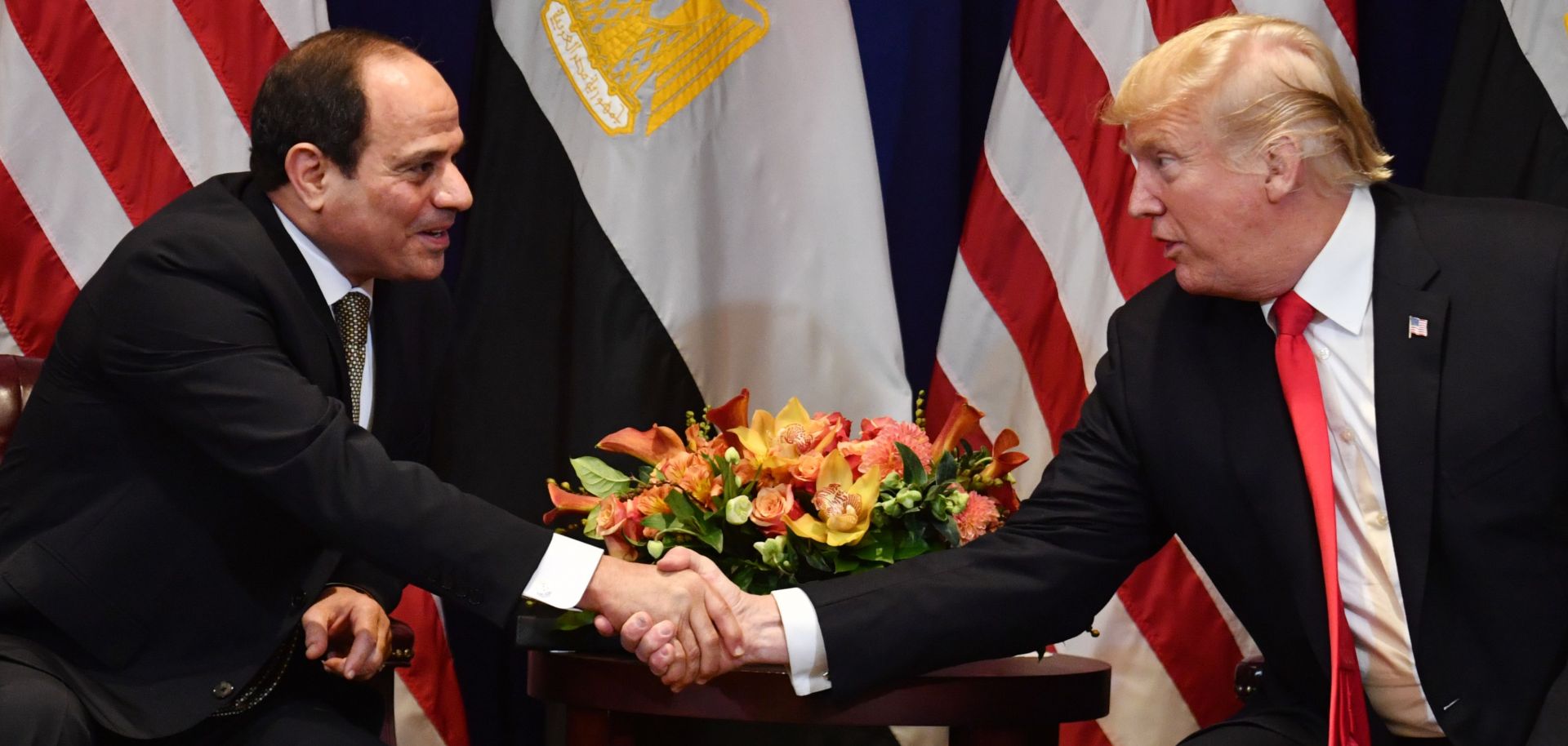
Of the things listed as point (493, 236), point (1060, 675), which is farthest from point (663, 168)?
point (1060, 675)

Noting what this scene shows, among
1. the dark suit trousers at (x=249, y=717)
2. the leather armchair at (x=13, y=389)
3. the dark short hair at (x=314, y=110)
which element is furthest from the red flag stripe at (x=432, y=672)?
the dark short hair at (x=314, y=110)

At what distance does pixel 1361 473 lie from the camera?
8.11ft

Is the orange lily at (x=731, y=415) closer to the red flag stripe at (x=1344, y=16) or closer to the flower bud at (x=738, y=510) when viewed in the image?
the flower bud at (x=738, y=510)

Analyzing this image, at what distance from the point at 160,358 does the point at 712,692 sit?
40.4 inches

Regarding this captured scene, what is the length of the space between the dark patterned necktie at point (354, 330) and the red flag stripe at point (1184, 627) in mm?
1825

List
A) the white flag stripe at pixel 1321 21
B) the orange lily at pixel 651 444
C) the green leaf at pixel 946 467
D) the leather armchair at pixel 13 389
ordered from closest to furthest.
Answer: the green leaf at pixel 946 467 < the orange lily at pixel 651 444 < the leather armchair at pixel 13 389 < the white flag stripe at pixel 1321 21

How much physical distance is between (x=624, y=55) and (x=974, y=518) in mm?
1692

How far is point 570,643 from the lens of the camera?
280 centimetres

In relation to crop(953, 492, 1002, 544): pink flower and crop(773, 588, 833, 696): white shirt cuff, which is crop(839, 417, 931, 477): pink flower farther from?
crop(773, 588, 833, 696): white shirt cuff

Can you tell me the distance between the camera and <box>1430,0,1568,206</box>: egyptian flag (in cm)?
354

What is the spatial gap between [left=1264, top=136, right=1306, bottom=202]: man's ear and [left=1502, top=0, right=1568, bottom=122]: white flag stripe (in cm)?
137

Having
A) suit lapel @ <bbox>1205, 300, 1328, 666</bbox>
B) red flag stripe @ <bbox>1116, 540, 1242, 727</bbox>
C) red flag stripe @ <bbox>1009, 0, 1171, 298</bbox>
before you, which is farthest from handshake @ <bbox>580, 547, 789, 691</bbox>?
red flag stripe @ <bbox>1009, 0, 1171, 298</bbox>

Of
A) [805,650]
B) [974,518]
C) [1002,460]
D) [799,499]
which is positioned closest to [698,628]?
[805,650]

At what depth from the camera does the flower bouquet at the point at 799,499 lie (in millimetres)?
2652
